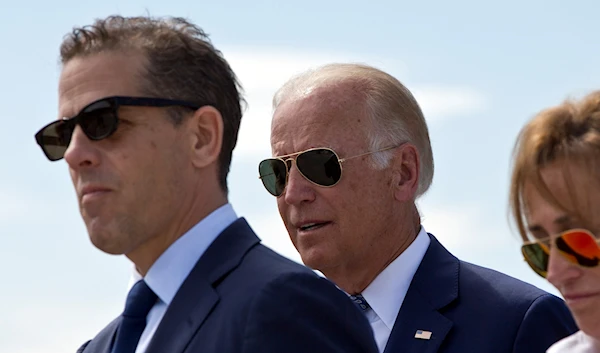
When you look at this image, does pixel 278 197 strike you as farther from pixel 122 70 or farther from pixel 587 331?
pixel 587 331

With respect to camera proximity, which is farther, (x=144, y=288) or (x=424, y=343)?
(x=424, y=343)

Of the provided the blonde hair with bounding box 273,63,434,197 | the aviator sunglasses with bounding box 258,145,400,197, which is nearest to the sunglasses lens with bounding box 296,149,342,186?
the aviator sunglasses with bounding box 258,145,400,197

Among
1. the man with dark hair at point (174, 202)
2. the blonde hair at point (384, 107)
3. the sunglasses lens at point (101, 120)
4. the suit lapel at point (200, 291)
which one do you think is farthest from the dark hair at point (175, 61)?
the blonde hair at point (384, 107)

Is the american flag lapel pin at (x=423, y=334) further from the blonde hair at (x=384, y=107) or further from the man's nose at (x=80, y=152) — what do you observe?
the man's nose at (x=80, y=152)

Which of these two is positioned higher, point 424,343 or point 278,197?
point 278,197

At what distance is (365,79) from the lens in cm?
862

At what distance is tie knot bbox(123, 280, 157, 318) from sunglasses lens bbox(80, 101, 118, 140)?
64cm

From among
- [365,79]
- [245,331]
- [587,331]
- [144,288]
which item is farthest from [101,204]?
[365,79]

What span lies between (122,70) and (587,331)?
2218 mm

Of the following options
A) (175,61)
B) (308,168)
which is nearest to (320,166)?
(308,168)

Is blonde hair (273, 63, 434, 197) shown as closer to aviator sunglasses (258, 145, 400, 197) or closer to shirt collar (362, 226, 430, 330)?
aviator sunglasses (258, 145, 400, 197)

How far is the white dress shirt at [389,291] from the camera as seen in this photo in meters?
7.81

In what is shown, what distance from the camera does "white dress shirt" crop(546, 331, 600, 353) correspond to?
18.9ft

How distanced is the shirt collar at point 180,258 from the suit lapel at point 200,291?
6 centimetres
